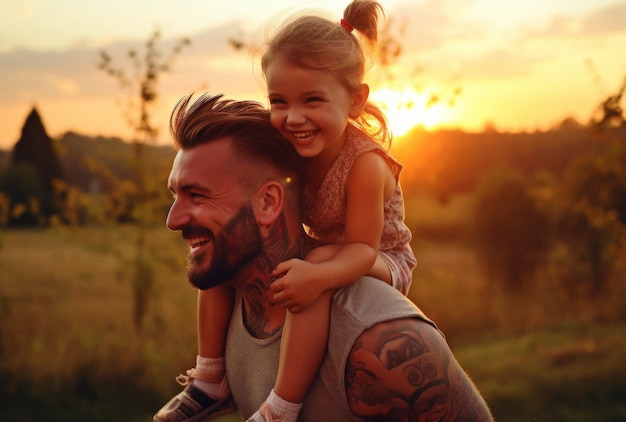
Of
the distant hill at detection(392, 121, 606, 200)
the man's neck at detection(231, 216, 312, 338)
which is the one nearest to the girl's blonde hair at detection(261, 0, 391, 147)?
the man's neck at detection(231, 216, 312, 338)

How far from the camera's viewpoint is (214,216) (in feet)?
9.05

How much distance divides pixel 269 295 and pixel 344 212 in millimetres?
428

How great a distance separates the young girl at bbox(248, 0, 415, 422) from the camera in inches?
102

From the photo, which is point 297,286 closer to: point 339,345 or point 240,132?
point 339,345

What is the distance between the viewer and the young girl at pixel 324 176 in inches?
102

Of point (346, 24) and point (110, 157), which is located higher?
point (110, 157)

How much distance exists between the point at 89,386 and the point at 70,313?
3108 millimetres

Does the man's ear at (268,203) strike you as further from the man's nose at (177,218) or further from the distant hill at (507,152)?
the distant hill at (507,152)

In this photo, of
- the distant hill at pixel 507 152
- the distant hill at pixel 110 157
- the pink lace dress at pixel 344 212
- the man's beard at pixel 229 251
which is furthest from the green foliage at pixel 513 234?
the man's beard at pixel 229 251

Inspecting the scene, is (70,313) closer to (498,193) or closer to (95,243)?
(95,243)

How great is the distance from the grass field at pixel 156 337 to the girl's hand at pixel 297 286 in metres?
5.63

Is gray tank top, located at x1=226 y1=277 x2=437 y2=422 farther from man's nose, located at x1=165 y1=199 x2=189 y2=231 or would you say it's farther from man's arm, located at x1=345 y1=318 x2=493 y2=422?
man's nose, located at x1=165 y1=199 x2=189 y2=231

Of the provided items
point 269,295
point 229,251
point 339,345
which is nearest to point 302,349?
point 339,345

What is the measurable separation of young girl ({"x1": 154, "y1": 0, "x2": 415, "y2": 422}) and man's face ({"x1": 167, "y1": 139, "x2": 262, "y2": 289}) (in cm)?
24
